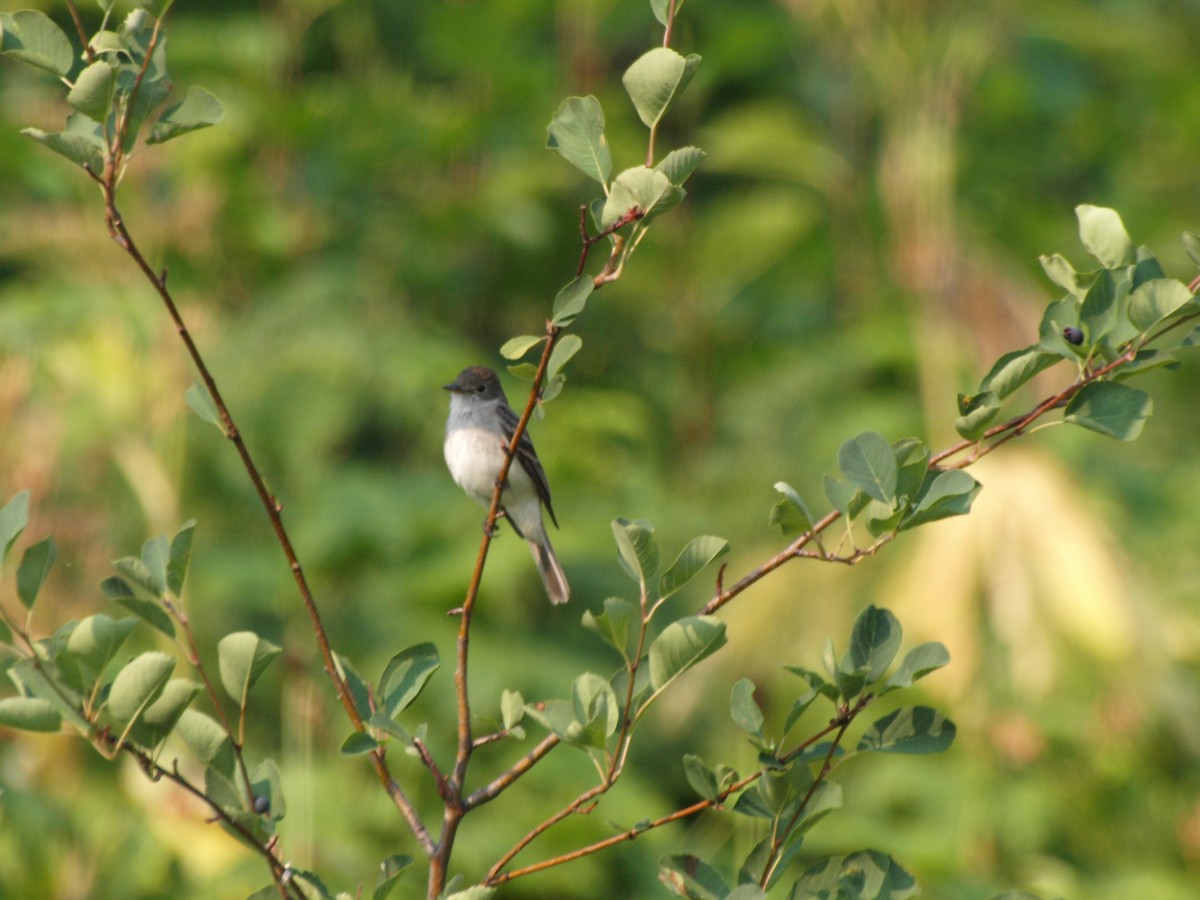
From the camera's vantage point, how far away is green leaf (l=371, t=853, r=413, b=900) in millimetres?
1773

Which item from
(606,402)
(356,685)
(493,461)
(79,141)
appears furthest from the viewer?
(606,402)

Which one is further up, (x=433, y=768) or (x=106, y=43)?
(x=106, y=43)

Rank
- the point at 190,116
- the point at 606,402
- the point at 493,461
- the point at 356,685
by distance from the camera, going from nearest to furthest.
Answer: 1. the point at 190,116
2. the point at 356,685
3. the point at 493,461
4. the point at 606,402

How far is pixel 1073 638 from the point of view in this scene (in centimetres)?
579

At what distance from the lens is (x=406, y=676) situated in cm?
198

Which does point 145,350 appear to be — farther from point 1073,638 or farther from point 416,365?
point 1073,638

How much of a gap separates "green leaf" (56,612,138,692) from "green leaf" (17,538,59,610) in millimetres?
93

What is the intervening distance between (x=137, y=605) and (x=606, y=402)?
560cm

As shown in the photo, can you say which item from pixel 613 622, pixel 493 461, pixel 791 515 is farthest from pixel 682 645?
pixel 493 461

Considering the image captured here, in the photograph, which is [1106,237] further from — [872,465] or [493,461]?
[493,461]

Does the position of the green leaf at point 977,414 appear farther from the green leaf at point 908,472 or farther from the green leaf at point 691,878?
the green leaf at point 691,878

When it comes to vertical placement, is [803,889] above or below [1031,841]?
above

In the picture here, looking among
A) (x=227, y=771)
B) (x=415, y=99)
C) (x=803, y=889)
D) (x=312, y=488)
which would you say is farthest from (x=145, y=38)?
(x=415, y=99)

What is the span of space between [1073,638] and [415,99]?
4493 millimetres
